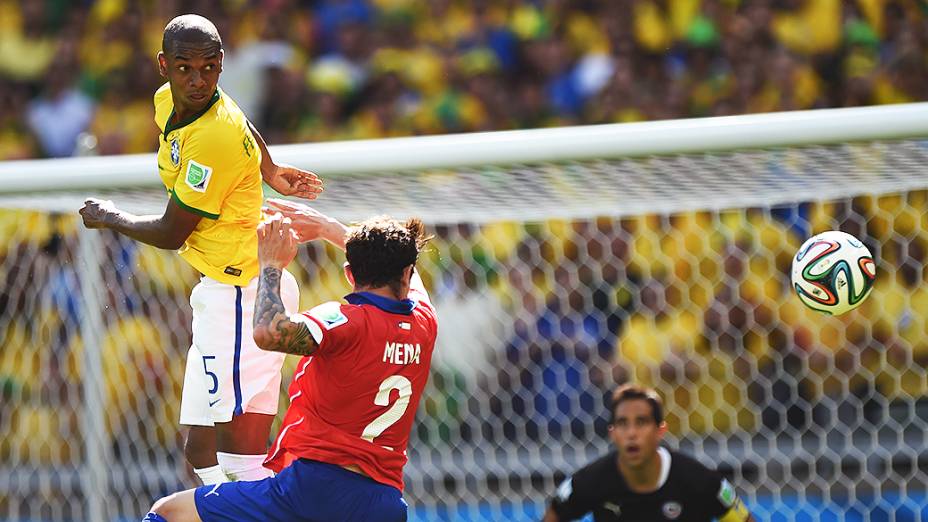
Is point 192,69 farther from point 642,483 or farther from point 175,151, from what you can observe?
point 642,483

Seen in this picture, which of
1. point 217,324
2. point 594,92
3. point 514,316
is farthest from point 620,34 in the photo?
point 217,324

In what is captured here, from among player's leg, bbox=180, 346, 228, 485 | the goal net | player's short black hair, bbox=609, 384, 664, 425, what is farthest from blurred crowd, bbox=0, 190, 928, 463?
player's leg, bbox=180, 346, 228, 485

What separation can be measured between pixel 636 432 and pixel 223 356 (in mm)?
2034

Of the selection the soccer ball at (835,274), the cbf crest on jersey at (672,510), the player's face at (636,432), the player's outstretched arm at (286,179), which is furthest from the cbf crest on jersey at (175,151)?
the cbf crest on jersey at (672,510)

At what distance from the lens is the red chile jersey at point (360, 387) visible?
369cm

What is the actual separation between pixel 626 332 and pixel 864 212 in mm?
1368

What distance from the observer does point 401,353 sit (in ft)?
12.3

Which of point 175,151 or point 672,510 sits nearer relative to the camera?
point 175,151

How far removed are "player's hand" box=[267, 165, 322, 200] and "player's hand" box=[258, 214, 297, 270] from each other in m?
0.53

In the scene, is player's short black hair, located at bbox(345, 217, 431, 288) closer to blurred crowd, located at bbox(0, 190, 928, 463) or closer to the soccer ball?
the soccer ball

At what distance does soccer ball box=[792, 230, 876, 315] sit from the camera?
14.1ft

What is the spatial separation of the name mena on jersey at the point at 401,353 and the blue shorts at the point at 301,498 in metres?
0.35

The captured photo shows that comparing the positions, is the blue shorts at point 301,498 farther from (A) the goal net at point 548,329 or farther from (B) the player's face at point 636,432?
(B) the player's face at point 636,432

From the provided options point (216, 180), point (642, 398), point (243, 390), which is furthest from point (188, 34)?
point (642, 398)
